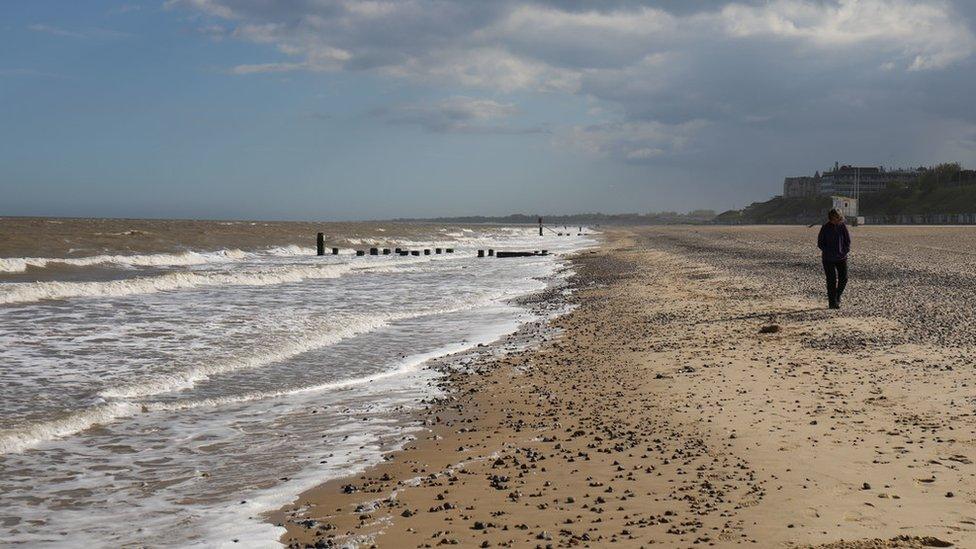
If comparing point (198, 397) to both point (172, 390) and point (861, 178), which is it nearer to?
point (172, 390)

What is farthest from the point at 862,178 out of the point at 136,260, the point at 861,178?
the point at 136,260

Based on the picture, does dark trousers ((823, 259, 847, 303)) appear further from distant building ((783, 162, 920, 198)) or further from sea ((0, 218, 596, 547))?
distant building ((783, 162, 920, 198))

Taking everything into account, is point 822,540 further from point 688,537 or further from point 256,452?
point 256,452

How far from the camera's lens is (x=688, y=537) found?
160 inches

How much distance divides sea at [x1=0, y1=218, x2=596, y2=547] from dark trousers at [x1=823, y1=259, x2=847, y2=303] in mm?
5521

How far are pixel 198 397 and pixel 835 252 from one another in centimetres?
1131

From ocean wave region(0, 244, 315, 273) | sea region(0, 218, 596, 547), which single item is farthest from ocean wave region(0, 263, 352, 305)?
ocean wave region(0, 244, 315, 273)

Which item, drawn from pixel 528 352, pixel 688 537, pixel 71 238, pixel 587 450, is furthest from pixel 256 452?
pixel 71 238

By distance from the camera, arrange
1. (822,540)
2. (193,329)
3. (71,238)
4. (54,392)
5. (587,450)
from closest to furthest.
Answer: (822,540)
(587,450)
(54,392)
(193,329)
(71,238)

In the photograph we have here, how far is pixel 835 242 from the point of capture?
571 inches

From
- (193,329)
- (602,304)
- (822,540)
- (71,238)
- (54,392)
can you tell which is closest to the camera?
(822,540)

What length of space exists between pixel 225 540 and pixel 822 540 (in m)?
3.24

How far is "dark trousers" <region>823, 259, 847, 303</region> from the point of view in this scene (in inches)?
534

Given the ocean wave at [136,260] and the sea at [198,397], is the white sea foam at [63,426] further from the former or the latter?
the ocean wave at [136,260]
